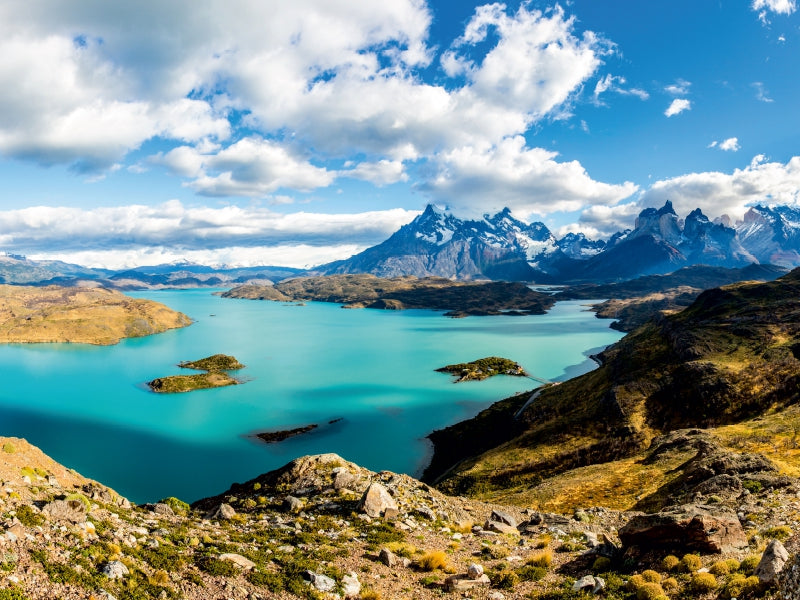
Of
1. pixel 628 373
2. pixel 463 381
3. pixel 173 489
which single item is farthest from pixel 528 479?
pixel 463 381

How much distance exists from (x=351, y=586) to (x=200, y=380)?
156m

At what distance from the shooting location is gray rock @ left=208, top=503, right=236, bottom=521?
31969 millimetres

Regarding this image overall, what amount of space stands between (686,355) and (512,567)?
316 ft

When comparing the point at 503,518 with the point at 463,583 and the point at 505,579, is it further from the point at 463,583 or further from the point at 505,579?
the point at 463,583

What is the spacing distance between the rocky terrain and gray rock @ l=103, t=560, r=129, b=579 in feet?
0.14

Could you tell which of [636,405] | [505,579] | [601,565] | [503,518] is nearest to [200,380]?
[636,405]

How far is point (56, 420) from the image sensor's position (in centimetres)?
11881

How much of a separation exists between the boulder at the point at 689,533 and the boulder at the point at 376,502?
17098 mm

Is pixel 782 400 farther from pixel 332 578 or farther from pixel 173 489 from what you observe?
pixel 173 489

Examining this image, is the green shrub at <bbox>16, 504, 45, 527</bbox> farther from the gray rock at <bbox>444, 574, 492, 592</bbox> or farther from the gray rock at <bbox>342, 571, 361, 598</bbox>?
the gray rock at <bbox>444, 574, 492, 592</bbox>

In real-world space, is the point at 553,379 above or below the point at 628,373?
below

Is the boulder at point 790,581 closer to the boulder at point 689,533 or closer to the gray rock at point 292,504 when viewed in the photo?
the boulder at point 689,533

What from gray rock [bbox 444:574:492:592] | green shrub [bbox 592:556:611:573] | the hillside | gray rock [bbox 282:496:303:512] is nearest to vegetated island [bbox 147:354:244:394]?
the hillside

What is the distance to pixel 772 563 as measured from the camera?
16.5 metres
